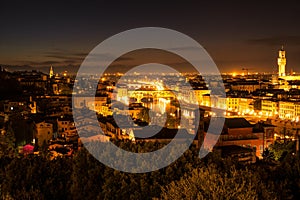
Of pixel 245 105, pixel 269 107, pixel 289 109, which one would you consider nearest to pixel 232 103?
pixel 245 105

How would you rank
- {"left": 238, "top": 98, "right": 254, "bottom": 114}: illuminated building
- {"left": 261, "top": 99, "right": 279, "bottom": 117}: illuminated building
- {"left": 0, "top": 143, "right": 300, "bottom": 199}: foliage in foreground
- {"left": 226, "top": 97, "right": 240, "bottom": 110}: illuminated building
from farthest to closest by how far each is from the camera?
{"left": 226, "top": 97, "right": 240, "bottom": 110}: illuminated building → {"left": 238, "top": 98, "right": 254, "bottom": 114}: illuminated building → {"left": 261, "top": 99, "right": 279, "bottom": 117}: illuminated building → {"left": 0, "top": 143, "right": 300, "bottom": 199}: foliage in foreground

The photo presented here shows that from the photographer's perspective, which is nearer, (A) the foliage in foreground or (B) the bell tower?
(A) the foliage in foreground

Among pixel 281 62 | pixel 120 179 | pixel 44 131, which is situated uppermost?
pixel 281 62

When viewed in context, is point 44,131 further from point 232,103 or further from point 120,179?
point 232,103

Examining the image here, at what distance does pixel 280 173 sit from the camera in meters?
4.17

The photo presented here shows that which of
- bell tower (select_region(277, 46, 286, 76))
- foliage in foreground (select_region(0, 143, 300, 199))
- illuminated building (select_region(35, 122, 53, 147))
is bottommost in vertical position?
illuminated building (select_region(35, 122, 53, 147))

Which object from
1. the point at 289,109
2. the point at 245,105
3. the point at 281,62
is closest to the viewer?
the point at 289,109

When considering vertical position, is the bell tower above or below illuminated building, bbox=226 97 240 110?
above

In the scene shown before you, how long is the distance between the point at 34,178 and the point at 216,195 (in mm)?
2144

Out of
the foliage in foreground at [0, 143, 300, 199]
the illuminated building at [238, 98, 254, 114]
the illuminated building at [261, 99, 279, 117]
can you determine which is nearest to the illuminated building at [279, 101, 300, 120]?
the illuminated building at [261, 99, 279, 117]

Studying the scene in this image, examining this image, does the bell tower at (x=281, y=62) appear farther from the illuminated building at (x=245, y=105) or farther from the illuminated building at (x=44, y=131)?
the illuminated building at (x=44, y=131)

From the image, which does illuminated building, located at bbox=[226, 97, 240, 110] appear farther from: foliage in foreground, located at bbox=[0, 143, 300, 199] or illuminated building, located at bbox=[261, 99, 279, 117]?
foliage in foreground, located at bbox=[0, 143, 300, 199]

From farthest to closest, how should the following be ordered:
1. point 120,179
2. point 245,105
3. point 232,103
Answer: point 232,103, point 245,105, point 120,179

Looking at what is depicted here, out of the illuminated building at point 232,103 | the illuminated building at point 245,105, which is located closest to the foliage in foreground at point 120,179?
the illuminated building at point 245,105
